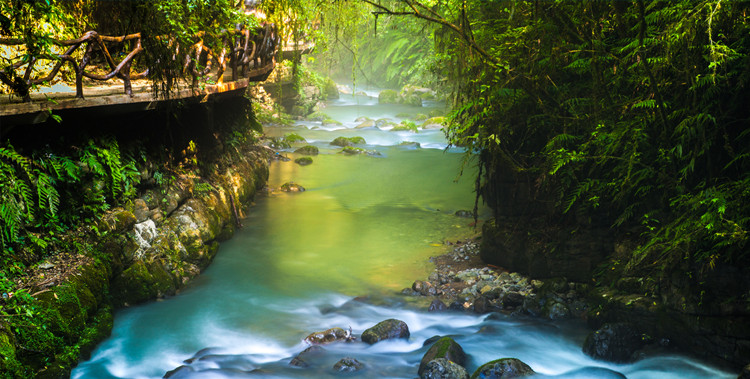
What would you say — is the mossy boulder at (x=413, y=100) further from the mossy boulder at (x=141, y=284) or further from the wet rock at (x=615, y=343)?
the wet rock at (x=615, y=343)

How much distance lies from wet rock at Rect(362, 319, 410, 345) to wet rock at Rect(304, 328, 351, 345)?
265mm

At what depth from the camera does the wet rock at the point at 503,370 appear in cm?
570

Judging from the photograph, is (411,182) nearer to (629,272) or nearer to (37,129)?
(629,272)

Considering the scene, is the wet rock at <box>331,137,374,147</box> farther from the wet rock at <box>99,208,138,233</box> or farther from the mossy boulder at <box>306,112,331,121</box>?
the wet rock at <box>99,208,138,233</box>

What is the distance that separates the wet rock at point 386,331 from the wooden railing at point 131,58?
427cm

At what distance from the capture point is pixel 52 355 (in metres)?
5.31

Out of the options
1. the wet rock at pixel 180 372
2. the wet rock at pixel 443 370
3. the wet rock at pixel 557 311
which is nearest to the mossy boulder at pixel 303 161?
A: the wet rock at pixel 557 311

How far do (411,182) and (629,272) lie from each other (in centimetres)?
901

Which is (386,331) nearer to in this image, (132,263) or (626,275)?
(626,275)

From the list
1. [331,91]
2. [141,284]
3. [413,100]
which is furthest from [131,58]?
[331,91]

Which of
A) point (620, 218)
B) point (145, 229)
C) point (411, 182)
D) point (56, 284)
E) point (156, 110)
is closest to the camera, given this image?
point (56, 284)

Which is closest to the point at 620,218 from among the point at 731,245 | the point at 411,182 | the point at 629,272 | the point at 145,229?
the point at 629,272

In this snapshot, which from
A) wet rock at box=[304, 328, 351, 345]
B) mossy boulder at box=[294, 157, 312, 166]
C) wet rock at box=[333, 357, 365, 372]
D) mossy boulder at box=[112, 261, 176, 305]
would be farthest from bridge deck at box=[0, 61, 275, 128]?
mossy boulder at box=[294, 157, 312, 166]

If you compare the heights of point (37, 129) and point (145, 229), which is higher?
point (37, 129)
